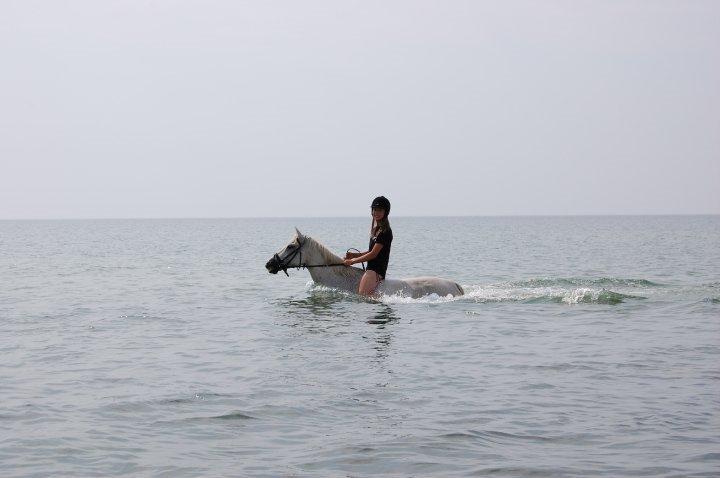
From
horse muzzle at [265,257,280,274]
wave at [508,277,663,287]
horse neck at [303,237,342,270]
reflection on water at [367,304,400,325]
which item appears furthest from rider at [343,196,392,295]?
wave at [508,277,663,287]

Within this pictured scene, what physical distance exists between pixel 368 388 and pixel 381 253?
314 inches

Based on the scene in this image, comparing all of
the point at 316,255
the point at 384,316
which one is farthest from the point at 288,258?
the point at 384,316

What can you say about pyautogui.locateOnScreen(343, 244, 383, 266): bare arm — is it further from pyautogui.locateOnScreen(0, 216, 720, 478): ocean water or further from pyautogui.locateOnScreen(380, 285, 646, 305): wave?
pyautogui.locateOnScreen(380, 285, 646, 305): wave

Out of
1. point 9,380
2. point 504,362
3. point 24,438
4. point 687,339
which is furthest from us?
point 687,339

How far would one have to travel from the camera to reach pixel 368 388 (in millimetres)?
10172

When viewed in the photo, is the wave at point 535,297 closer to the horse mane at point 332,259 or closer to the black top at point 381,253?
the black top at point 381,253

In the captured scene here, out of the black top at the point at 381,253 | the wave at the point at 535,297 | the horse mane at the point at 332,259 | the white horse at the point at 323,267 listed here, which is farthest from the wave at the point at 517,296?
the black top at the point at 381,253

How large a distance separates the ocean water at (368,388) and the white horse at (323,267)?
12.9 inches

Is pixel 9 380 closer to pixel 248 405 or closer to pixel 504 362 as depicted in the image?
pixel 248 405

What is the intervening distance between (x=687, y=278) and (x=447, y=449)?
2491 cm

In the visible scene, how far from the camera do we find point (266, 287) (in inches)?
1062

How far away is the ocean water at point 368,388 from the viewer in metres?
7.40

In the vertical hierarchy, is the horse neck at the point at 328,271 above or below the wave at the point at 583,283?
above

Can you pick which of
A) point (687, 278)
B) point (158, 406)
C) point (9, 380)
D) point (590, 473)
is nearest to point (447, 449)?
point (590, 473)
